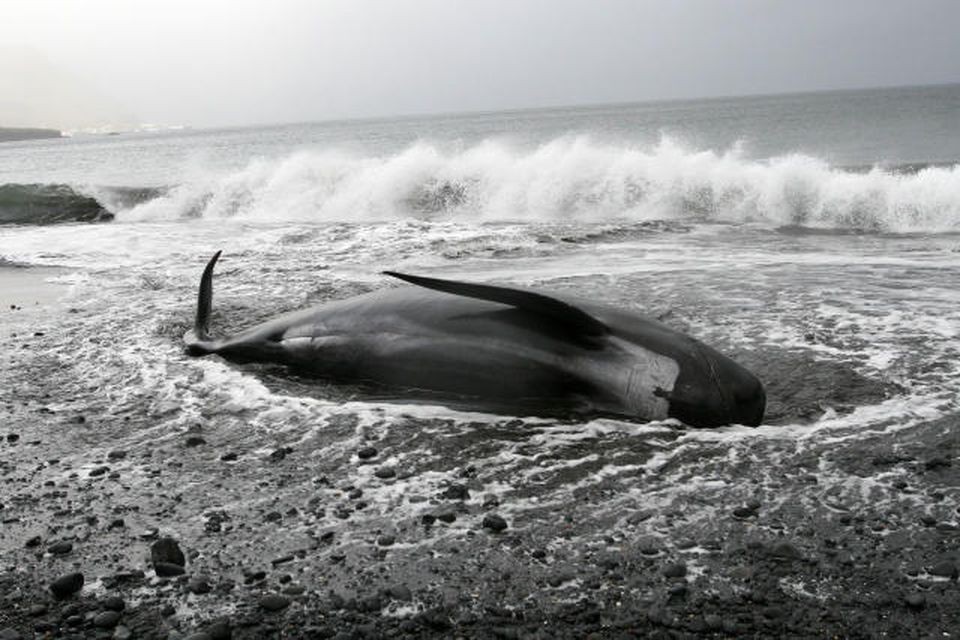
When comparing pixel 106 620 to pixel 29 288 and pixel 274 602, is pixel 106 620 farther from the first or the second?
pixel 29 288

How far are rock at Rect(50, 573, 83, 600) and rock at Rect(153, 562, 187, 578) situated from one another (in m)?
0.30

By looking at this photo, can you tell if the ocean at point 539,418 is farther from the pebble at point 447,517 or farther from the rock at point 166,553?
the rock at point 166,553

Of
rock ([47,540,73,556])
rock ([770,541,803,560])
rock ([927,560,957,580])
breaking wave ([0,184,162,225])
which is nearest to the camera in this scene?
rock ([927,560,957,580])

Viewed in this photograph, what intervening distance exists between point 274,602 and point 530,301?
8.21 ft

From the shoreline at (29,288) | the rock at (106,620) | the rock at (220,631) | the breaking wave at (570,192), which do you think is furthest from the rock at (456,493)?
the breaking wave at (570,192)

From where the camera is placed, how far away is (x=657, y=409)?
509cm

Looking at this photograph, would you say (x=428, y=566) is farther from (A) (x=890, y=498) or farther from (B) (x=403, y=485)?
(A) (x=890, y=498)

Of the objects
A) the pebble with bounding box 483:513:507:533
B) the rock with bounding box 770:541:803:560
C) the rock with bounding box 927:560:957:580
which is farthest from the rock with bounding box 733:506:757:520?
the pebble with bounding box 483:513:507:533

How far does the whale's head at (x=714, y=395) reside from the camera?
4.98 meters

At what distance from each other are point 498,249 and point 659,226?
13.5 ft

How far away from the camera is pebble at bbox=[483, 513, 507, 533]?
3863 millimetres

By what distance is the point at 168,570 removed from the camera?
353 centimetres

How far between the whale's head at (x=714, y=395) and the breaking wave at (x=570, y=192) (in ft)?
41.2

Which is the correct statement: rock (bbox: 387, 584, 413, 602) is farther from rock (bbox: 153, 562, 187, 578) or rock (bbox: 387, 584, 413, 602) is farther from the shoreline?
the shoreline
